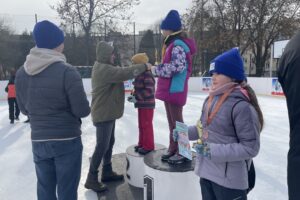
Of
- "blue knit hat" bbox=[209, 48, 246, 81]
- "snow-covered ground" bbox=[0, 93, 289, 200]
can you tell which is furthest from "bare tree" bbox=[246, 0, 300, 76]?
"blue knit hat" bbox=[209, 48, 246, 81]

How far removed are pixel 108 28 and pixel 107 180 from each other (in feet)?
58.6

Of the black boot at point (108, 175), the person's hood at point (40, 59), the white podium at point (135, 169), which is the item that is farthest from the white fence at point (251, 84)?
the person's hood at point (40, 59)

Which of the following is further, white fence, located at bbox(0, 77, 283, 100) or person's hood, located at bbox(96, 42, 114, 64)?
white fence, located at bbox(0, 77, 283, 100)

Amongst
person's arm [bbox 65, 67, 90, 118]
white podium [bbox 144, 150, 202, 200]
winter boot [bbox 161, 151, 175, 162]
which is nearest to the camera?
person's arm [bbox 65, 67, 90, 118]

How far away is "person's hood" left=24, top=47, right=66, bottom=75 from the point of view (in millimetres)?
1859

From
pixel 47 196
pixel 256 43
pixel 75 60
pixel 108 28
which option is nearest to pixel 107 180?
pixel 47 196

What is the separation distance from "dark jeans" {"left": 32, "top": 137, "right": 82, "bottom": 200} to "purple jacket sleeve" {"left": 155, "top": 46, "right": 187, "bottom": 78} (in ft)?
2.84

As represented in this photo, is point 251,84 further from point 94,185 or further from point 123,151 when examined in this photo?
point 94,185

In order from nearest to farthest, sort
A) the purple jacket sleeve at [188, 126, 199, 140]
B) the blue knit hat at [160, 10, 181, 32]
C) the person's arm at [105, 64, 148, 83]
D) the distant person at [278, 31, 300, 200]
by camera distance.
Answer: the distant person at [278, 31, 300, 200] < the purple jacket sleeve at [188, 126, 199, 140] < the blue knit hat at [160, 10, 181, 32] < the person's arm at [105, 64, 148, 83]

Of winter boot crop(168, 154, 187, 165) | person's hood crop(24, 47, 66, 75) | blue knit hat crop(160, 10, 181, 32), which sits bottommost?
winter boot crop(168, 154, 187, 165)

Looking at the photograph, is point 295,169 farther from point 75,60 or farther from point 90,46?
point 75,60

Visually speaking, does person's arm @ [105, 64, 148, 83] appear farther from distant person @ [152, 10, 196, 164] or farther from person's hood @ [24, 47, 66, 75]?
person's hood @ [24, 47, 66, 75]

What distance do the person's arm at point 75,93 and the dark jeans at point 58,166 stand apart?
0.76 feet

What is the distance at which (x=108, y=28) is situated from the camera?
20047 mm
